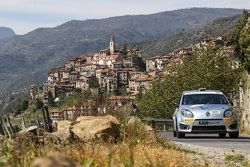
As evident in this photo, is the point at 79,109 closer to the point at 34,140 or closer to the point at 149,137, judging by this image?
the point at 149,137

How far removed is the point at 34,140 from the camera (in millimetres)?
8961

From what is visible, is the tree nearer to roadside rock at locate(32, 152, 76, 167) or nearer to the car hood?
the car hood

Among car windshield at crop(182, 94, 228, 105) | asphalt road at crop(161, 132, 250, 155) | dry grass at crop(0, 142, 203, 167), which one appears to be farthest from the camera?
car windshield at crop(182, 94, 228, 105)

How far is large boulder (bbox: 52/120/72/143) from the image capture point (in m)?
10.6

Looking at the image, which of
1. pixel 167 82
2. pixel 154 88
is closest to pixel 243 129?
pixel 167 82

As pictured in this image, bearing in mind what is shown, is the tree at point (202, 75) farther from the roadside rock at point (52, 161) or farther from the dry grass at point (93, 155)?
the roadside rock at point (52, 161)

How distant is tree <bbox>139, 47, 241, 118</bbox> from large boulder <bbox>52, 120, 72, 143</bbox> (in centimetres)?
3609

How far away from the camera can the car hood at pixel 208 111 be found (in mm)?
17625

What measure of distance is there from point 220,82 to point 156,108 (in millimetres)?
10305

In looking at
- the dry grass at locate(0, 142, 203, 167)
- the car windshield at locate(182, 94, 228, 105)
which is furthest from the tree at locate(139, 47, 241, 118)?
the dry grass at locate(0, 142, 203, 167)

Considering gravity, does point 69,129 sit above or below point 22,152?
below

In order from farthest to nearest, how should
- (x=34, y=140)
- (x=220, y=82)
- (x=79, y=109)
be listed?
(x=220, y=82) < (x=79, y=109) < (x=34, y=140)

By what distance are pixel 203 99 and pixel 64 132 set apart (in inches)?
327

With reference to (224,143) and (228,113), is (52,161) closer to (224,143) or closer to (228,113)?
(224,143)
